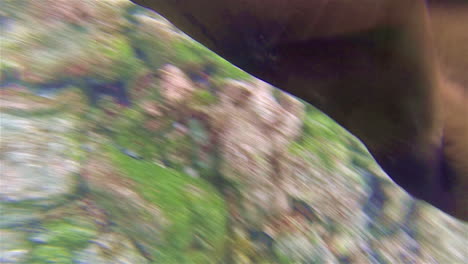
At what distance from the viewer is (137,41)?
6.62 feet

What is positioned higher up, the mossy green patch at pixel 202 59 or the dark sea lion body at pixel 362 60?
the dark sea lion body at pixel 362 60

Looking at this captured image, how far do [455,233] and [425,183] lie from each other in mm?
2093

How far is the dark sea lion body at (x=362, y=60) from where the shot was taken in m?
0.38

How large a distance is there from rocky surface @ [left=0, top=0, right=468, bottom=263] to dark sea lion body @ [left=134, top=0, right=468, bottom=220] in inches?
48.9

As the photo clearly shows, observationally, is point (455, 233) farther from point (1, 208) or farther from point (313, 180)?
point (1, 208)

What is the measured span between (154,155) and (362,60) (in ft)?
4.74

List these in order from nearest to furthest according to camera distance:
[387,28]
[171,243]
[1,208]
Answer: [387,28] < [1,208] < [171,243]

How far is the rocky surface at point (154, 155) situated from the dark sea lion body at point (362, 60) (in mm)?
1243

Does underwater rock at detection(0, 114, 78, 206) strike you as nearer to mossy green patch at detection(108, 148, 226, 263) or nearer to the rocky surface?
the rocky surface

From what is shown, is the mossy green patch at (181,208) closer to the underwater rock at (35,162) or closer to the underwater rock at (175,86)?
the underwater rock at (35,162)

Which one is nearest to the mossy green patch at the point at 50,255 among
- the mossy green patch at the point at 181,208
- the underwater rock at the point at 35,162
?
the underwater rock at the point at 35,162

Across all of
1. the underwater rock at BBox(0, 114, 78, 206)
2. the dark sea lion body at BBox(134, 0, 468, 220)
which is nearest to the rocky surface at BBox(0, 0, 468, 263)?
the underwater rock at BBox(0, 114, 78, 206)

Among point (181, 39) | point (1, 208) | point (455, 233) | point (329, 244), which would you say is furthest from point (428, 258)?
point (1, 208)

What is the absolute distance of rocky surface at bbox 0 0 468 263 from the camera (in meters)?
1.57
